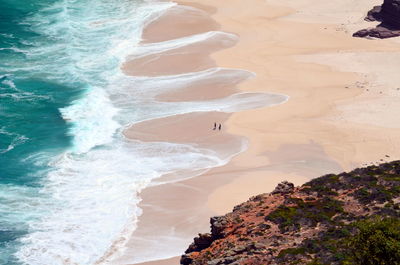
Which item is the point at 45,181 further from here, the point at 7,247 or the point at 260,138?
the point at 260,138

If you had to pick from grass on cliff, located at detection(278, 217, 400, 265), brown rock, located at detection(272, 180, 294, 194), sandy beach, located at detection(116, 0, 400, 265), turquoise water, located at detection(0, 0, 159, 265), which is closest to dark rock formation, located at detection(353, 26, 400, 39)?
sandy beach, located at detection(116, 0, 400, 265)

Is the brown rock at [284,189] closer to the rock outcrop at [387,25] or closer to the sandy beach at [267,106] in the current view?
the sandy beach at [267,106]

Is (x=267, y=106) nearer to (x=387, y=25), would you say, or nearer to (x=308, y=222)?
(x=387, y=25)

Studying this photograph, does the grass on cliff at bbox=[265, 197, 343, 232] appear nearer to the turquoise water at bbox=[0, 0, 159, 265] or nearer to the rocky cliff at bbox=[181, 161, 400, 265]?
the rocky cliff at bbox=[181, 161, 400, 265]

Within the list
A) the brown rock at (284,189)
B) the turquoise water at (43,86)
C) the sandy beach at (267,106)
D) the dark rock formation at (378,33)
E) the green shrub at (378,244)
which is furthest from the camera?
the dark rock formation at (378,33)

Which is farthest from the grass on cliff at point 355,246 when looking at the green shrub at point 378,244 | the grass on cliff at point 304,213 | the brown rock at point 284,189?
the brown rock at point 284,189

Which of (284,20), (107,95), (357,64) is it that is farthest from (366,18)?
(107,95)
